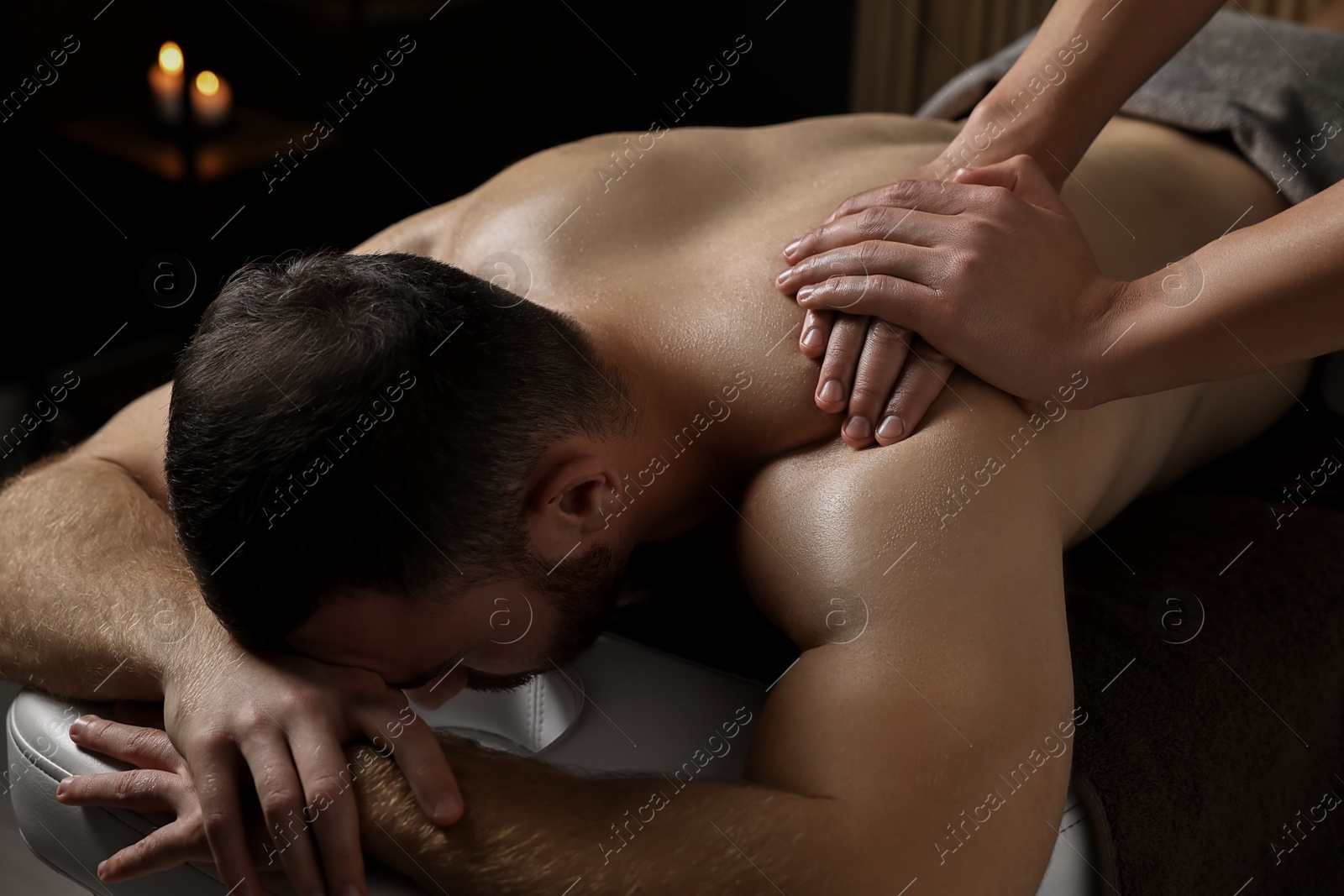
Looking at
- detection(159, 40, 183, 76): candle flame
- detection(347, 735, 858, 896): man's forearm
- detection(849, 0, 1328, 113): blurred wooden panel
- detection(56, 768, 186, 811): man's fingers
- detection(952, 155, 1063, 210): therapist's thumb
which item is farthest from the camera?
detection(849, 0, 1328, 113): blurred wooden panel

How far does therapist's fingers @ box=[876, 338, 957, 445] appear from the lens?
3.13 ft

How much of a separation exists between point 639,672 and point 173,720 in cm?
38

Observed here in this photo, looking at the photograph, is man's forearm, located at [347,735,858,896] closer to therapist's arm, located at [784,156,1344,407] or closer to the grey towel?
therapist's arm, located at [784,156,1344,407]

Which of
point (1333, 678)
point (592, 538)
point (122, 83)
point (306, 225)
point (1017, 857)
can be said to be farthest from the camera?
point (306, 225)

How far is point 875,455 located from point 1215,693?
0.36 m

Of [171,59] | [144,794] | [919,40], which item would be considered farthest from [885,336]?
[919,40]

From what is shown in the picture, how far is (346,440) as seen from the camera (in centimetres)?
81

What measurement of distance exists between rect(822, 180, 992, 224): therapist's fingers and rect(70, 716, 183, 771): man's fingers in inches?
25.9

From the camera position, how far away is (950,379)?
99cm

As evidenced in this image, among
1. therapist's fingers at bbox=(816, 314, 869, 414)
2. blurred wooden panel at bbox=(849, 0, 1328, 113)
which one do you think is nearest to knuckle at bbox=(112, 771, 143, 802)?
therapist's fingers at bbox=(816, 314, 869, 414)

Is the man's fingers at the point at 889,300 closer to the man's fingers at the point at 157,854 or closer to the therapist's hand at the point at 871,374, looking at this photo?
the therapist's hand at the point at 871,374

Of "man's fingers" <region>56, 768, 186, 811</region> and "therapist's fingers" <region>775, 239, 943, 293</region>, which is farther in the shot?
"therapist's fingers" <region>775, 239, 943, 293</region>

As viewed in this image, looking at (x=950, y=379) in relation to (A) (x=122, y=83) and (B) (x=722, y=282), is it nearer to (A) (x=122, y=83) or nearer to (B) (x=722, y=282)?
(B) (x=722, y=282)

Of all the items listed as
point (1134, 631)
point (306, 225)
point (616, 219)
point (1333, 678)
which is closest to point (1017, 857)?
point (1134, 631)
